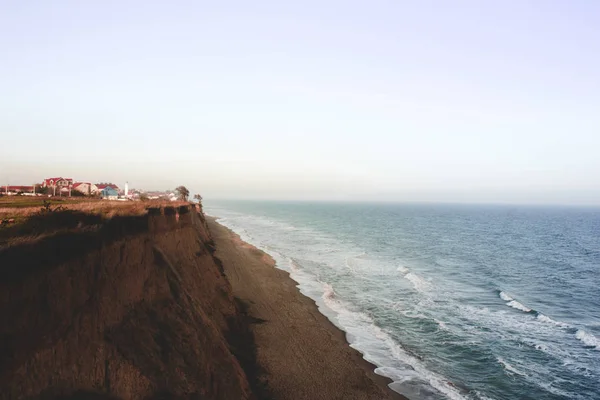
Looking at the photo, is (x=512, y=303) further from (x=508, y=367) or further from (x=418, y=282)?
(x=508, y=367)

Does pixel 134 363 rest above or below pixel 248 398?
above

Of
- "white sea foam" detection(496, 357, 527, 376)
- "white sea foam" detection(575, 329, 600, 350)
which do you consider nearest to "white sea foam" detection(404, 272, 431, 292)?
"white sea foam" detection(575, 329, 600, 350)

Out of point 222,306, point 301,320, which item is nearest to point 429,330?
point 301,320

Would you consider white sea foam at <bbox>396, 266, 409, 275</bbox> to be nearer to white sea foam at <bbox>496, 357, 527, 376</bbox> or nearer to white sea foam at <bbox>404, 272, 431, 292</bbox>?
white sea foam at <bbox>404, 272, 431, 292</bbox>

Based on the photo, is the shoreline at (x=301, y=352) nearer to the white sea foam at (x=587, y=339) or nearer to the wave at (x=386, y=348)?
the wave at (x=386, y=348)

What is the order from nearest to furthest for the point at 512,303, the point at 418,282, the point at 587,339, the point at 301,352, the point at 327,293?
the point at 301,352 → the point at 587,339 → the point at 512,303 → the point at 327,293 → the point at 418,282

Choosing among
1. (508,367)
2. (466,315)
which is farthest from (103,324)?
(466,315)

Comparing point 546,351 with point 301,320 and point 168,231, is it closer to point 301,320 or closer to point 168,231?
point 301,320
